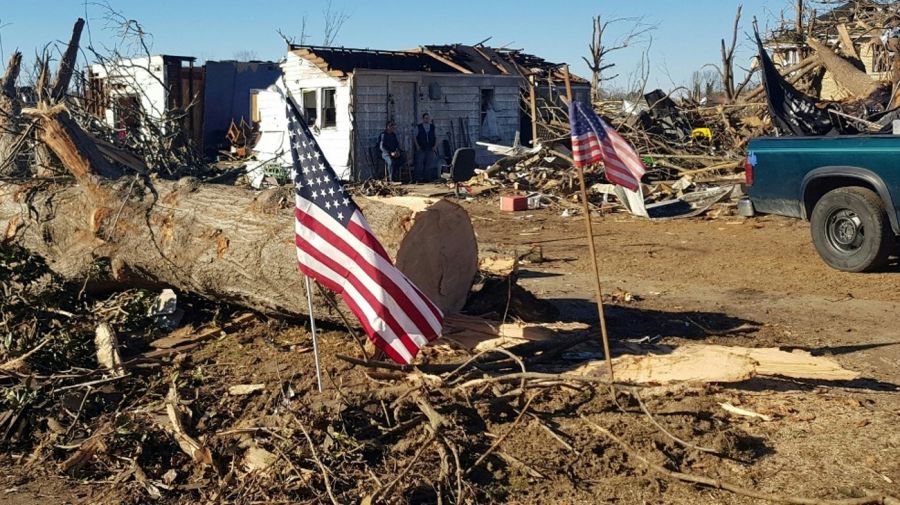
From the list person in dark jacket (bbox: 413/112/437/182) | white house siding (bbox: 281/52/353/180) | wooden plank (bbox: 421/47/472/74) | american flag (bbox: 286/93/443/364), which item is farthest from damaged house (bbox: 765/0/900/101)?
american flag (bbox: 286/93/443/364)

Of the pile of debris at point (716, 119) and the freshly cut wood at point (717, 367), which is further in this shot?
the pile of debris at point (716, 119)

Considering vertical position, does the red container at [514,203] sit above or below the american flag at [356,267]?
below

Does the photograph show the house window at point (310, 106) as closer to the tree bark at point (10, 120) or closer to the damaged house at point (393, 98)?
the damaged house at point (393, 98)

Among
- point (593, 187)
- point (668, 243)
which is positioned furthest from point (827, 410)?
point (593, 187)

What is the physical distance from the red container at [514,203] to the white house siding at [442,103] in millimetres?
7516

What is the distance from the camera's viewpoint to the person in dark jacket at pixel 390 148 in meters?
24.8

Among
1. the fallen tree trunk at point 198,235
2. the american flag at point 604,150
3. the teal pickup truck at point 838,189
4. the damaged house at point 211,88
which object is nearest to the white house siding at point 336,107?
the damaged house at point 211,88

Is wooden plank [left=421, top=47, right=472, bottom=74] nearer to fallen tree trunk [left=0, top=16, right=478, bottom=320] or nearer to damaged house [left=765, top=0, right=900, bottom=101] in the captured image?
damaged house [left=765, top=0, right=900, bottom=101]

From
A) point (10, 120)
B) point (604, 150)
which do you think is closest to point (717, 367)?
point (604, 150)

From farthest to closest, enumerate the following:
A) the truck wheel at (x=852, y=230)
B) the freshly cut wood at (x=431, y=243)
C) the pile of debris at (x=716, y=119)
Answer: the pile of debris at (x=716, y=119)
the truck wheel at (x=852, y=230)
the freshly cut wood at (x=431, y=243)

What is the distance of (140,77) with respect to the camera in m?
29.7

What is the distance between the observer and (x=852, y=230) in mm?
10820

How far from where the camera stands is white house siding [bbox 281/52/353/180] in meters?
25.5

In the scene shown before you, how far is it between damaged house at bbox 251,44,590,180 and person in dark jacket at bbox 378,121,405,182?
35.0 inches
